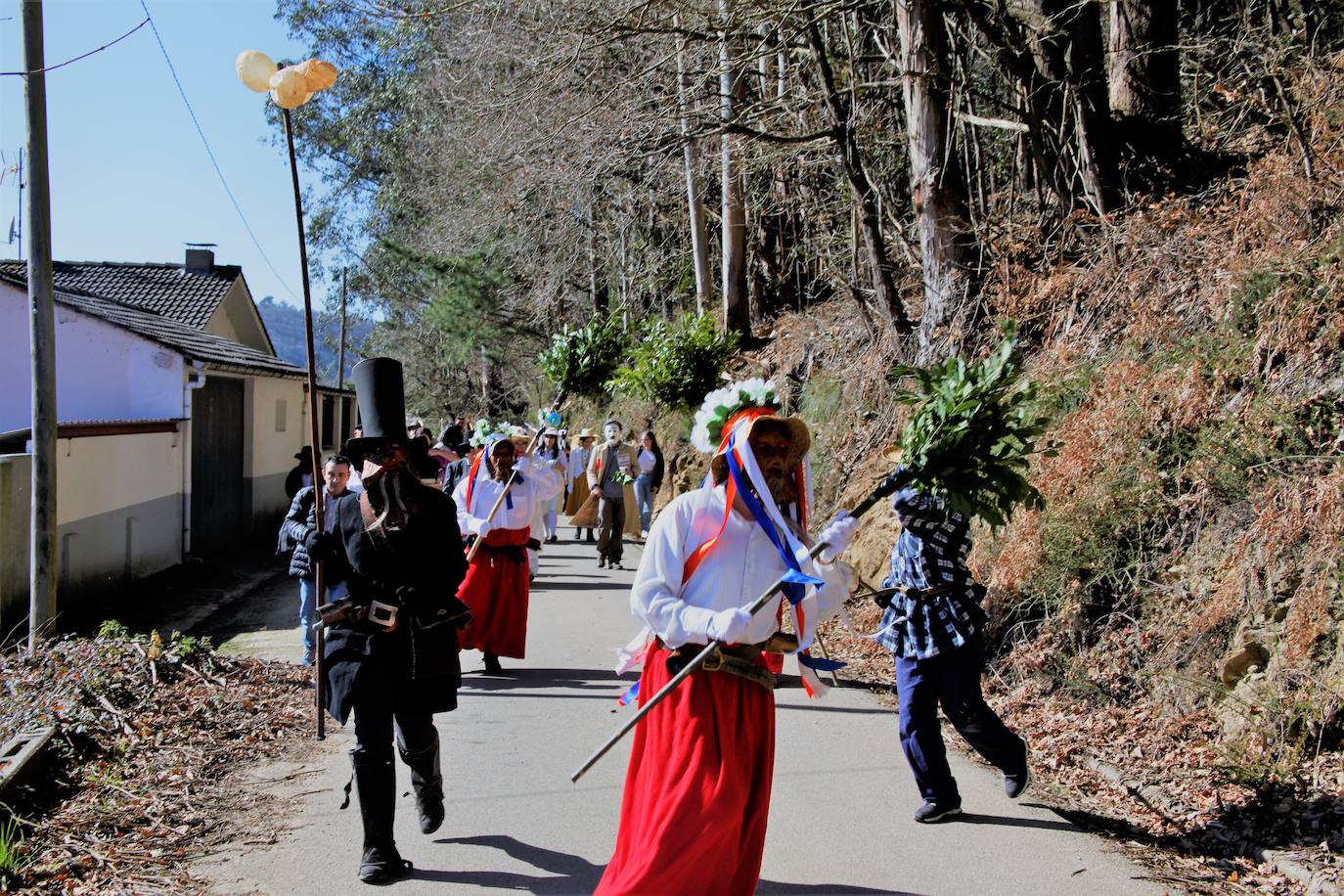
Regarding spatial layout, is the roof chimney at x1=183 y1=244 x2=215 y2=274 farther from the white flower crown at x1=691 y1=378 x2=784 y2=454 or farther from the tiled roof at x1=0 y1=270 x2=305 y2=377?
the white flower crown at x1=691 y1=378 x2=784 y2=454

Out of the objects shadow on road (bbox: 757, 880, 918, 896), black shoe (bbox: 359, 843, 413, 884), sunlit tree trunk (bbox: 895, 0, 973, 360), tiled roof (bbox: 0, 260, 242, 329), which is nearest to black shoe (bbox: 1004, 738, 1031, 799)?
shadow on road (bbox: 757, 880, 918, 896)

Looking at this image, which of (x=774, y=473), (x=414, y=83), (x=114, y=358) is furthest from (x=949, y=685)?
(x=414, y=83)

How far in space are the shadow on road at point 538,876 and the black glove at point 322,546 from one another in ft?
4.71

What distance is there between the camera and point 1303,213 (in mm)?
8891

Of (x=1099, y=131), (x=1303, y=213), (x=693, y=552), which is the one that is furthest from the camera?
(x=1099, y=131)

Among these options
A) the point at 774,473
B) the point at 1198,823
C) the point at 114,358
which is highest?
the point at 114,358

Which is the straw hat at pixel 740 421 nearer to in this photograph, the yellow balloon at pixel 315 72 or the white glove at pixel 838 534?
the white glove at pixel 838 534

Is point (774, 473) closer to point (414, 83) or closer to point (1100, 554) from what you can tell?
point (1100, 554)

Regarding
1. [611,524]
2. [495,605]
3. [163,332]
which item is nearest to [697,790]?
[495,605]

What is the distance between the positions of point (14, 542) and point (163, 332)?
903cm

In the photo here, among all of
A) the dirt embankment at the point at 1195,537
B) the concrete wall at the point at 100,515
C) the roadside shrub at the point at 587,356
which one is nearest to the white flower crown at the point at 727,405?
the dirt embankment at the point at 1195,537

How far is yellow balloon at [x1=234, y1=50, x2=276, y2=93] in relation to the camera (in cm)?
562

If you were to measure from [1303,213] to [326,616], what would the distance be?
773 cm

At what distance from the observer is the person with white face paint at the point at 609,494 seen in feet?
52.0
